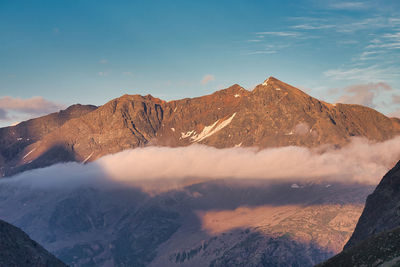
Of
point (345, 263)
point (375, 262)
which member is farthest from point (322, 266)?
point (375, 262)

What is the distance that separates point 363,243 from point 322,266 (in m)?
12.9

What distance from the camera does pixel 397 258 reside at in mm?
123250

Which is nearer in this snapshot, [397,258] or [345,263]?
[397,258]

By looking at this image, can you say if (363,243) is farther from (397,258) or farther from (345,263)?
(397,258)

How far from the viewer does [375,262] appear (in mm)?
129000

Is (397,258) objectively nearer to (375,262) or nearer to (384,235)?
(375,262)

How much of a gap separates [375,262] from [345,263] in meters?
10.9

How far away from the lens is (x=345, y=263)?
138 metres

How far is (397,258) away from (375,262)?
6.95m

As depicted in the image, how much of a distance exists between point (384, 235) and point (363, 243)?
6.80m

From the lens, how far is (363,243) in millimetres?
142875

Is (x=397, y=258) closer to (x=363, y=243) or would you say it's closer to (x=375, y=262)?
(x=375, y=262)

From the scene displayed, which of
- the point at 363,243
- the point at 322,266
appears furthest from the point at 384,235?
the point at 322,266

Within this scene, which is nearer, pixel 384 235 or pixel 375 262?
pixel 375 262
